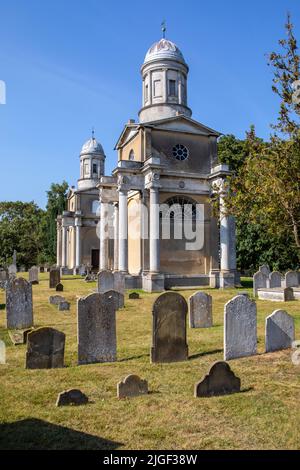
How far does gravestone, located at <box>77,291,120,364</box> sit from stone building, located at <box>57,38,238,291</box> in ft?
47.3

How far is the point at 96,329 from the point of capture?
772 cm

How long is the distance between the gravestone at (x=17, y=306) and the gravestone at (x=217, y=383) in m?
6.88

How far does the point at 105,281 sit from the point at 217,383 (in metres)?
12.7

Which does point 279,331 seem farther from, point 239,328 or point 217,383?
point 217,383

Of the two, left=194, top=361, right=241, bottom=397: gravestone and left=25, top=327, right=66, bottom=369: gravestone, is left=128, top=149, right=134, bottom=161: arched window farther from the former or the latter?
left=194, top=361, right=241, bottom=397: gravestone

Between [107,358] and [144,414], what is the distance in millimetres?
2816

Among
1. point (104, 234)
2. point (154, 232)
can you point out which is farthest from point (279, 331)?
point (104, 234)

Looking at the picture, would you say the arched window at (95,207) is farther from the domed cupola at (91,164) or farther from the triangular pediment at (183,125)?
the triangular pediment at (183,125)

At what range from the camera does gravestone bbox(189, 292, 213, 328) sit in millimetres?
10930

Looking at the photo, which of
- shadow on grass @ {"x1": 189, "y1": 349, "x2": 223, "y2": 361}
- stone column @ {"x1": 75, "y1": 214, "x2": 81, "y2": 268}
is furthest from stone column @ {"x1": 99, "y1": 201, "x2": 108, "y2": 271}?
shadow on grass @ {"x1": 189, "y1": 349, "x2": 223, "y2": 361}

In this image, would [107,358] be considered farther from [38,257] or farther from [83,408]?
[38,257]

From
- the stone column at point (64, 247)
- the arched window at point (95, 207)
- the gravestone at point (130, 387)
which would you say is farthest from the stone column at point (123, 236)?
the stone column at point (64, 247)

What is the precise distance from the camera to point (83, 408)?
206 inches
